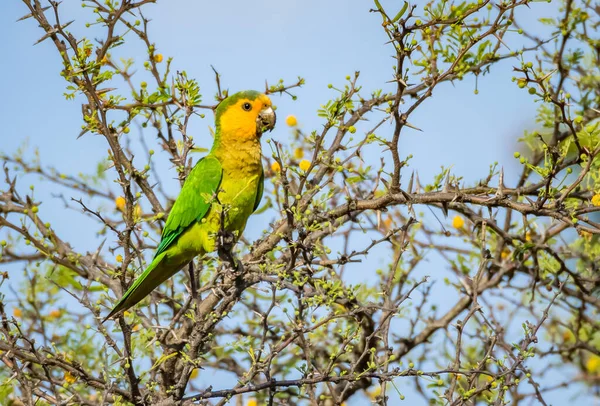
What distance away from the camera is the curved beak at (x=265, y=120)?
4836mm

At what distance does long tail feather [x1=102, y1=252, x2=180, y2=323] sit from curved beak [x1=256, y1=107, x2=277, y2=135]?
1118 millimetres

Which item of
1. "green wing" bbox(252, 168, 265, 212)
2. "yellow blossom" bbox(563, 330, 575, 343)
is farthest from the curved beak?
"yellow blossom" bbox(563, 330, 575, 343)

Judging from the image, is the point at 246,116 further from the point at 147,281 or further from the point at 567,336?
the point at 567,336

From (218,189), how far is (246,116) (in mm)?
690

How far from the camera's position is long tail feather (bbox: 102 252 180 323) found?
12.6 ft

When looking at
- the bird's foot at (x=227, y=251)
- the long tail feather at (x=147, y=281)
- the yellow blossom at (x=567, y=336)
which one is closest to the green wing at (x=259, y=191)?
the long tail feather at (x=147, y=281)

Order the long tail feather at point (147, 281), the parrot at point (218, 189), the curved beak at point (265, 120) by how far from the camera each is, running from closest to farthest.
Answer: the long tail feather at point (147, 281) < the parrot at point (218, 189) < the curved beak at point (265, 120)

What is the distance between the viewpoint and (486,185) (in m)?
3.84

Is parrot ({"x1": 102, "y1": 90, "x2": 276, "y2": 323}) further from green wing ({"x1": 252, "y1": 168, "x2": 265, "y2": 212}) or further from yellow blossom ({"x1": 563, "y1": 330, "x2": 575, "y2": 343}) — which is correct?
yellow blossom ({"x1": 563, "y1": 330, "x2": 575, "y2": 343})

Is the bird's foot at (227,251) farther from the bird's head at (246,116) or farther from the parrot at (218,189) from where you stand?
the bird's head at (246,116)

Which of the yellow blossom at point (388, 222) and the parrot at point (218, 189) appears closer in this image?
the parrot at point (218, 189)

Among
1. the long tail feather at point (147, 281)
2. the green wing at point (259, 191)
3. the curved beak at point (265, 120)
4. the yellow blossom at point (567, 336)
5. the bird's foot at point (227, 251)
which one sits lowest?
the bird's foot at point (227, 251)

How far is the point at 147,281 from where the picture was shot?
164 inches

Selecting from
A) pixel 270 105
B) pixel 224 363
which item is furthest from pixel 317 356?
pixel 270 105
